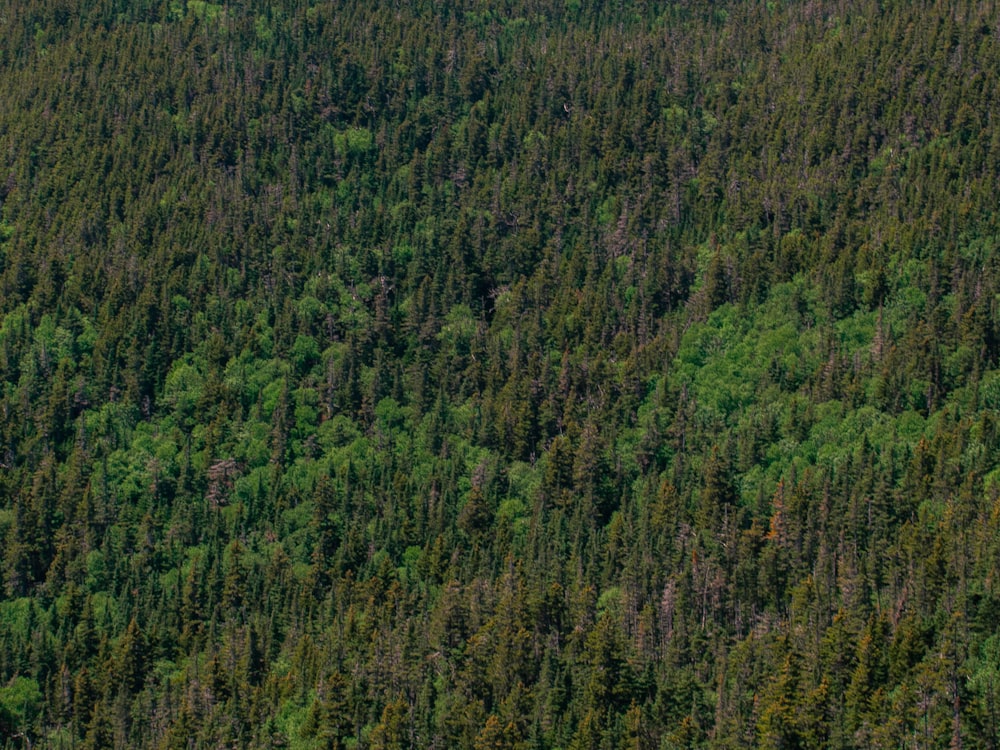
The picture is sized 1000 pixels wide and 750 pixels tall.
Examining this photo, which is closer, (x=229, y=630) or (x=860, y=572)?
(x=860, y=572)

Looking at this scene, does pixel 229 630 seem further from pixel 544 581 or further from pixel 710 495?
pixel 710 495

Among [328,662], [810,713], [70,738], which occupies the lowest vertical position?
[70,738]

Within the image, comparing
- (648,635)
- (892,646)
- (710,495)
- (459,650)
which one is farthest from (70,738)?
(892,646)

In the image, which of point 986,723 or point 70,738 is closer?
point 986,723

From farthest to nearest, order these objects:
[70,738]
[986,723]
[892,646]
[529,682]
Answer: [70,738] → [529,682] → [892,646] → [986,723]

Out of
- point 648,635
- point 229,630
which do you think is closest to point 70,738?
Answer: point 229,630

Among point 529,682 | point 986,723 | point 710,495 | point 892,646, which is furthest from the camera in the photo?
point 710,495

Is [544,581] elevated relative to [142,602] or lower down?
elevated

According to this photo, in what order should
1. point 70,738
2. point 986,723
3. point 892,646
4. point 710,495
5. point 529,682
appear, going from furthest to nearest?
point 710,495 < point 70,738 < point 529,682 < point 892,646 < point 986,723

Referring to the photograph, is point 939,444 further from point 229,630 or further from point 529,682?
point 229,630
